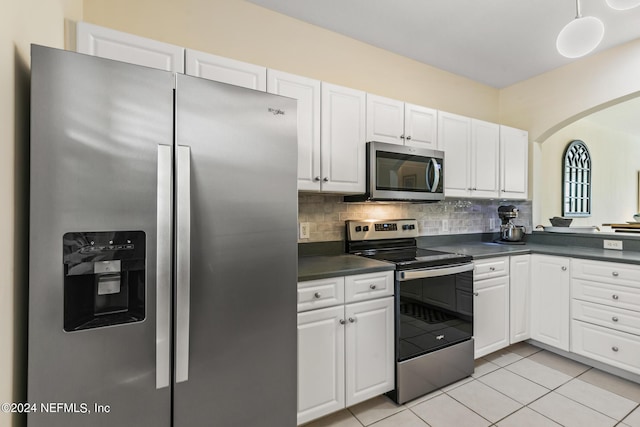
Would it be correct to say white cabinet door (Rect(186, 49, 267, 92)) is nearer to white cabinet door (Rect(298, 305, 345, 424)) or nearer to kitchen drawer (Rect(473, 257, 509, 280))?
white cabinet door (Rect(298, 305, 345, 424))

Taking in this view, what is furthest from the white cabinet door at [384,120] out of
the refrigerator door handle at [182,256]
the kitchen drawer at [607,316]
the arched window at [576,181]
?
the arched window at [576,181]

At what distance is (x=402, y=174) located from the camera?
2326mm

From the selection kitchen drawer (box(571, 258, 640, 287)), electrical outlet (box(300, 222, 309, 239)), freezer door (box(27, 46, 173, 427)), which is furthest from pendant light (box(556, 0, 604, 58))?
freezer door (box(27, 46, 173, 427))

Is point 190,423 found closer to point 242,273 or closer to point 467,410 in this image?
point 242,273

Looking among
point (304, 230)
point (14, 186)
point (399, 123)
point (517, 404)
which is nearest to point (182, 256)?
point (14, 186)

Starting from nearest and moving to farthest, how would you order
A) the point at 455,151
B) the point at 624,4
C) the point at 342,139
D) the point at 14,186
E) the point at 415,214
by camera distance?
the point at 14,186, the point at 624,4, the point at 342,139, the point at 455,151, the point at 415,214

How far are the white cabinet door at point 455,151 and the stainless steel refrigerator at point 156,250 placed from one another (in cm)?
180

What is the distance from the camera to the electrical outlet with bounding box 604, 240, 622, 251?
264 centimetres

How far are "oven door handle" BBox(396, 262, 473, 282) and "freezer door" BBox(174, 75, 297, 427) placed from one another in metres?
0.85

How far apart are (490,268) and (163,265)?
2403 millimetres

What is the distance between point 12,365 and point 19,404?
→ 0.15 metres

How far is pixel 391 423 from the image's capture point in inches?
71.2

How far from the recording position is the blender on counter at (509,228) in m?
3.14

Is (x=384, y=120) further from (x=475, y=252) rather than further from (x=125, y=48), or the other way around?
(x=125, y=48)
